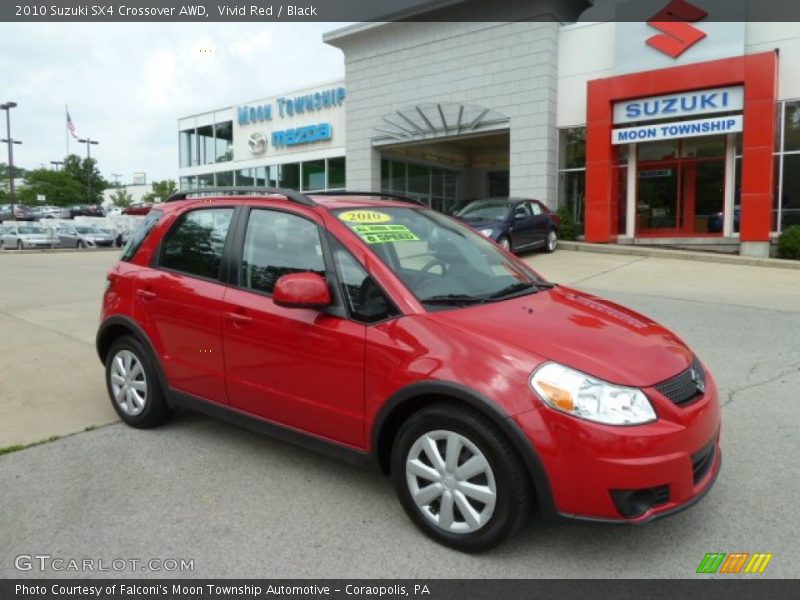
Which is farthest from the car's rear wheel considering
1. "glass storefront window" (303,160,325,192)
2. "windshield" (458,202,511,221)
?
"glass storefront window" (303,160,325,192)

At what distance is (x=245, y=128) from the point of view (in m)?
30.4

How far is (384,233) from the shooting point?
362 cm

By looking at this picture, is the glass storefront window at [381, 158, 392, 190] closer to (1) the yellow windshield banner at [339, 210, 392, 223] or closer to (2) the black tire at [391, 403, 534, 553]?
(1) the yellow windshield banner at [339, 210, 392, 223]

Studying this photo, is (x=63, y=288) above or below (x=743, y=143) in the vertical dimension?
below

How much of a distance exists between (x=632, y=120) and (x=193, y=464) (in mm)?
17582

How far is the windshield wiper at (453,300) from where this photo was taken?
3.21 metres

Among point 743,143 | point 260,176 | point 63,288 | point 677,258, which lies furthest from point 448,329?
point 260,176

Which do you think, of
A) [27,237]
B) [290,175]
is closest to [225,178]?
[290,175]

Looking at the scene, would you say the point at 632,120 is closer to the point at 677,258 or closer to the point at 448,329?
the point at 677,258

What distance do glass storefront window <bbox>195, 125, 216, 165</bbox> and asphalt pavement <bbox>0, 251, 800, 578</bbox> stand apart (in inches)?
1150

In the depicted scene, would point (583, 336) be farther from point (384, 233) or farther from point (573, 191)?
point (573, 191)

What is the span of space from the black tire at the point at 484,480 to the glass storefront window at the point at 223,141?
102ft

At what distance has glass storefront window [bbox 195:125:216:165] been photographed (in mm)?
33062

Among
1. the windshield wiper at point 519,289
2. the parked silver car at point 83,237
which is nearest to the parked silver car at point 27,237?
the parked silver car at point 83,237
